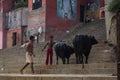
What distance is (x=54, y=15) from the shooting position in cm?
3353

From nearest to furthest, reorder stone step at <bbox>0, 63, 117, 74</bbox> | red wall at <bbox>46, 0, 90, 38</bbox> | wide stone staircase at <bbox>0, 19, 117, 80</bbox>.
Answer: wide stone staircase at <bbox>0, 19, 117, 80</bbox> < stone step at <bbox>0, 63, 117, 74</bbox> < red wall at <bbox>46, 0, 90, 38</bbox>

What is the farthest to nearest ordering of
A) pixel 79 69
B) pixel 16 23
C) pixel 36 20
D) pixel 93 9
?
pixel 16 23 → pixel 93 9 → pixel 36 20 → pixel 79 69

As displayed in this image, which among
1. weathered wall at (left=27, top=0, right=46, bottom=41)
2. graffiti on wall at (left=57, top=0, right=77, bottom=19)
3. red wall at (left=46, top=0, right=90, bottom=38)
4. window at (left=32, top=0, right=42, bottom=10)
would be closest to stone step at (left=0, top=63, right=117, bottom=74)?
red wall at (left=46, top=0, right=90, bottom=38)

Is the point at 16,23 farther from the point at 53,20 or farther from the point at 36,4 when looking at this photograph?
the point at 53,20

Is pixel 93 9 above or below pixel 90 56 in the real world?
above

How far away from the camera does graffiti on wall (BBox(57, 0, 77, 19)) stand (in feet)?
111

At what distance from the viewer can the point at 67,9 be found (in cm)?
3412

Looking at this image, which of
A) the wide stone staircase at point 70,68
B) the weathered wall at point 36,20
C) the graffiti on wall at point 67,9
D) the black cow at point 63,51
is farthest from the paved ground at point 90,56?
the weathered wall at point 36,20

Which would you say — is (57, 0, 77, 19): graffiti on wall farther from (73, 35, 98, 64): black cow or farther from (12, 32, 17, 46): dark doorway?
(73, 35, 98, 64): black cow

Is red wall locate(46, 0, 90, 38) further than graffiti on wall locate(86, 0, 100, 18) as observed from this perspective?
No

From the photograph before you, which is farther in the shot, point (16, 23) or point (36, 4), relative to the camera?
point (16, 23)

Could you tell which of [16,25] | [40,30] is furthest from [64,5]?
[16,25]

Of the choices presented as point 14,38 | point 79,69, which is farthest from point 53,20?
point 79,69

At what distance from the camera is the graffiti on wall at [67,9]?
3369cm
